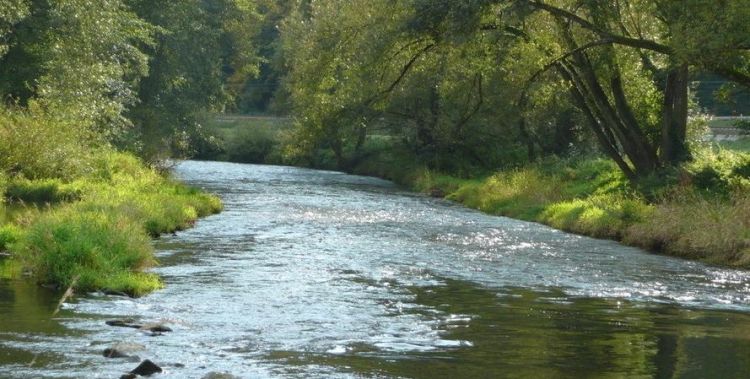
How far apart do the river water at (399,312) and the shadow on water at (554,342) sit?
4cm

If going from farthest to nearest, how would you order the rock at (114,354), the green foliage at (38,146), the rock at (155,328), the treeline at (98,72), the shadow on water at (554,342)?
1. the treeline at (98,72)
2. the green foliage at (38,146)
3. the rock at (155,328)
4. the shadow on water at (554,342)
5. the rock at (114,354)

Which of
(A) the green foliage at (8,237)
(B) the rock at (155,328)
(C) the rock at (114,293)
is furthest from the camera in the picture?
(A) the green foliage at (8,237)

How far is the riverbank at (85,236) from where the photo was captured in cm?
1850

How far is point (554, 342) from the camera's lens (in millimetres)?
15367

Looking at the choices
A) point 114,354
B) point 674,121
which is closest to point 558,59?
point 674,121

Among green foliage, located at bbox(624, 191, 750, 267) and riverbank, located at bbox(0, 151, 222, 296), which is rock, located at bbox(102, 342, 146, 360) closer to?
riverbank, located at bbox(0, 151, 222, 296)

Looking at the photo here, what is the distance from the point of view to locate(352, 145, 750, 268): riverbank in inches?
1027

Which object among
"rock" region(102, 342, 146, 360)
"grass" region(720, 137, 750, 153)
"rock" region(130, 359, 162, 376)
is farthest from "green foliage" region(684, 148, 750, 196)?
"rock" region(130, 359, 162, 376)

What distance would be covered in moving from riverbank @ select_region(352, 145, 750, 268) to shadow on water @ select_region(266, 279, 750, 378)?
7694 mm

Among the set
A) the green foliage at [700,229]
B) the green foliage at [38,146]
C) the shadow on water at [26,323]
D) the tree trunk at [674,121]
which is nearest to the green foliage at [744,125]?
the tree trunk at [674,121]

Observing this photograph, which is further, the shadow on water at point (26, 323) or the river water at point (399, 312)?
the river water at point (399, 312)

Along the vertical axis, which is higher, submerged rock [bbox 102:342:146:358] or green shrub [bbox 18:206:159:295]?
green shrub [bbox 18:206:159:295]

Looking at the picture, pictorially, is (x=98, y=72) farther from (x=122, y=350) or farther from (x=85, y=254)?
(x=122, y=350)

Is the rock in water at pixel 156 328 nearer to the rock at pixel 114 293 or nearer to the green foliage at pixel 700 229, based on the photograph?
the rock at pixel 114 293
